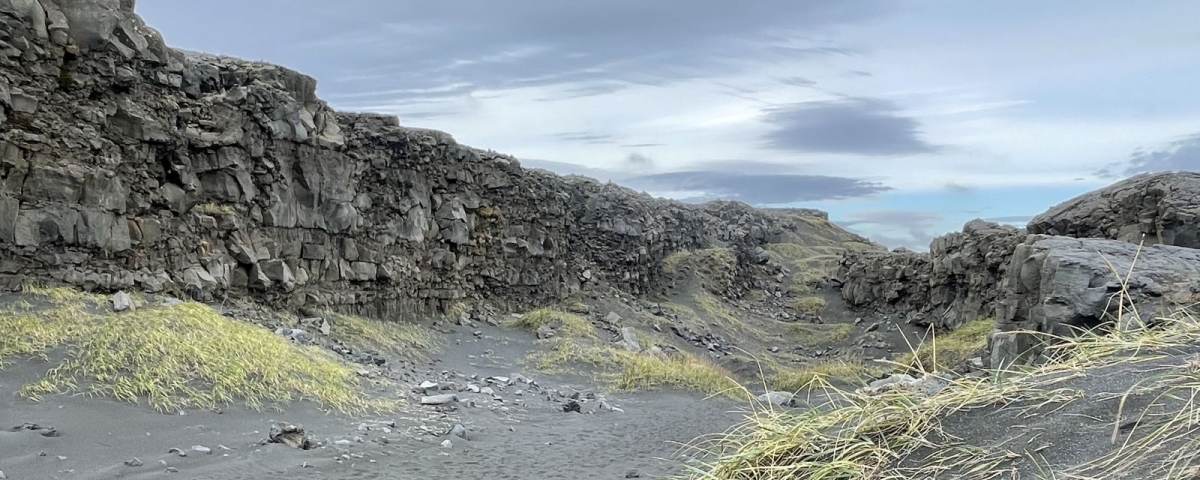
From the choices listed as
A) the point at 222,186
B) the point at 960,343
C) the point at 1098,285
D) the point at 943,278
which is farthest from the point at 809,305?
the point at 1098,285

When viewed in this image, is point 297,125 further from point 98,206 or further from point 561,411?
point 561,411

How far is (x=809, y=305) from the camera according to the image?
29406mm

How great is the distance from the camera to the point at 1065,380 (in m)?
3.50

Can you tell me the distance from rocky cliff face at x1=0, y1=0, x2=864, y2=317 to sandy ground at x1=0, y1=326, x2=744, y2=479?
3297 mm

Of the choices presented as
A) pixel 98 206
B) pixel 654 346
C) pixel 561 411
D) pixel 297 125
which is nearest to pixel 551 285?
pixel 654 346

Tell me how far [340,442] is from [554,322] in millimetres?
11473

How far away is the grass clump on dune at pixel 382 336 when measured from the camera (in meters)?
13.7

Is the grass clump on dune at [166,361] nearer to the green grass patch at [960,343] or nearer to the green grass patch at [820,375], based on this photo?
the green grass patch at [820,375]

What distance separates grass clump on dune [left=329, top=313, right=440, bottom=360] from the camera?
1371 cm

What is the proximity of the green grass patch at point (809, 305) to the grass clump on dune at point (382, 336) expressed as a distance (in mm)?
17253

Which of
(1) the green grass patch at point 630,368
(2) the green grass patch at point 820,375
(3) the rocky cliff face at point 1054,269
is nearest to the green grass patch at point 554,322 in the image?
(1) the green grass patch at point 630,368

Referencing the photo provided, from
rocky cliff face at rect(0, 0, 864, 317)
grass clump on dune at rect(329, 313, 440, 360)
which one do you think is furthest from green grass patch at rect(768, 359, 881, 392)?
rocky cliff face at rect(0, 0, 864, 317)

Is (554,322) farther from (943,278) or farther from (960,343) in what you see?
(943,278)

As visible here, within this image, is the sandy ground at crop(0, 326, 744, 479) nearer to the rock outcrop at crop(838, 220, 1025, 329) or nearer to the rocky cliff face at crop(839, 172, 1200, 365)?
the rocky cliff face at crop(839, 172, 1200, 365)
